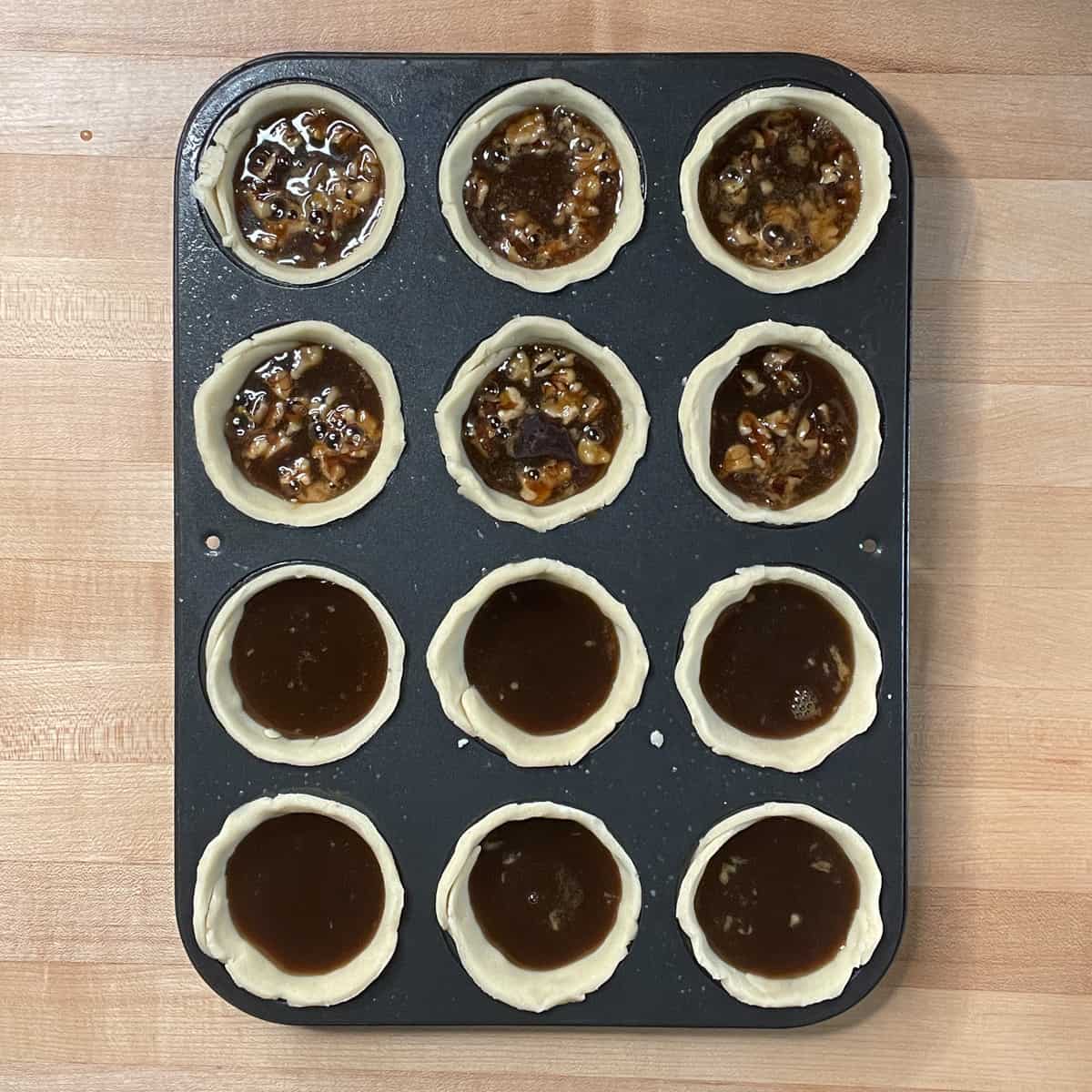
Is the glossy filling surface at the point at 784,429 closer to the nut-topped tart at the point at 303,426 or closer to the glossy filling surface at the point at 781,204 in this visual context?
Result: the glossy filling surface at the point at 781,204

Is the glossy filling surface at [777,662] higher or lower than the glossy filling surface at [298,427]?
lower

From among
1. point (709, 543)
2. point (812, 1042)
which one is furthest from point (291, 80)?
point (812, 1042)

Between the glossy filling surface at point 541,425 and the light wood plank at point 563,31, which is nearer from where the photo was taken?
the glossy filling surface at point 541,425

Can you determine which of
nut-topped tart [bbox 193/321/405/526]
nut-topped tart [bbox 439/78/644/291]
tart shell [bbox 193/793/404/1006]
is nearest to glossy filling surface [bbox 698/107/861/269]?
nut-topped tart [bbox 439/78/644/291]

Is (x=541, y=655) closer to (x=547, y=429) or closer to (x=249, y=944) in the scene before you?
(x=547, y=429)

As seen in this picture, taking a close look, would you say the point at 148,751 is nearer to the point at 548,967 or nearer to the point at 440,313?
the point at 548,967

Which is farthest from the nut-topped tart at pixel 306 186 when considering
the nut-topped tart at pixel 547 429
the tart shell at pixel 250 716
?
the tart shell at pixel 250 716

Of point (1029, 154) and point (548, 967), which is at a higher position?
point (1029, 154)
